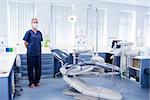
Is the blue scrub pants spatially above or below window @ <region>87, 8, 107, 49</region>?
below

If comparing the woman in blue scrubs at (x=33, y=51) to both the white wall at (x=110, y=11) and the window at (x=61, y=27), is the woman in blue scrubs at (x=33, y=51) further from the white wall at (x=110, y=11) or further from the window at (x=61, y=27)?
the window at (x=61, y=27)

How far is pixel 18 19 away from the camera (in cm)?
635

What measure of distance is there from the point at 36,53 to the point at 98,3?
320 centimetres

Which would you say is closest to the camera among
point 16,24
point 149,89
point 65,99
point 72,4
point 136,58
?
point 65,99

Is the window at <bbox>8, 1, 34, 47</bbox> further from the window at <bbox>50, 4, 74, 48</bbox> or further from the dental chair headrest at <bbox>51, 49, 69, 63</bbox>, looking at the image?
the dental chair headrest at <bbox>51, 49, 69, 63</bbox>

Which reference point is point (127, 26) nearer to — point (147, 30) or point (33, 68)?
point (147, 30)

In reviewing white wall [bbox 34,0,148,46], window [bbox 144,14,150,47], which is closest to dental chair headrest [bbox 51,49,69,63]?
white wall [bbox 34,0,148,46]

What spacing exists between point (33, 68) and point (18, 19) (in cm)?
201

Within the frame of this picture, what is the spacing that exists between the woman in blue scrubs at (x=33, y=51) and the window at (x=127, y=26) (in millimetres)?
3883

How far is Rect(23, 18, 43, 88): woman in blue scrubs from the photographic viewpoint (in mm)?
4902

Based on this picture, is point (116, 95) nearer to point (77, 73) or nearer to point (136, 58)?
point (77, 73)

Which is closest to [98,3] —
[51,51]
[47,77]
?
[51,51]

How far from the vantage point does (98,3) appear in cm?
710

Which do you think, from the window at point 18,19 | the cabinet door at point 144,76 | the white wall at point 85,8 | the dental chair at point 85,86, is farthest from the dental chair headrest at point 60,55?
the cabinet door at point 144,76
